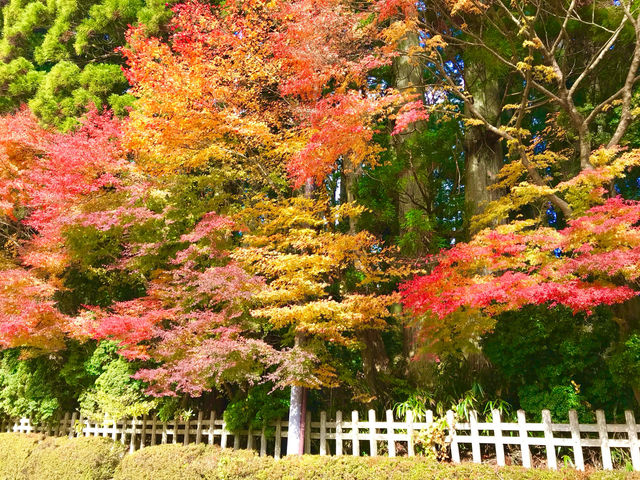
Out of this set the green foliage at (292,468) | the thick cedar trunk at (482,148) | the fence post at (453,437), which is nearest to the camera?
the green foliage at (292,468)

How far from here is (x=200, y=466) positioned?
6812mm

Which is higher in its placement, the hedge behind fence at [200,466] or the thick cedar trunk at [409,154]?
the thick cedar trunk at [409,154]

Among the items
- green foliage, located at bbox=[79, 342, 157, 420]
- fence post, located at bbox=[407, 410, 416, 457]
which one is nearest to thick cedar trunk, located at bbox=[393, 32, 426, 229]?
fence post, located at bbox=[407, 410, 416, 457]

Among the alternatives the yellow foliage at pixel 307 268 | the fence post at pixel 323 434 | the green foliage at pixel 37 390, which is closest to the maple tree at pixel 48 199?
the green foliage at pixel 37 390

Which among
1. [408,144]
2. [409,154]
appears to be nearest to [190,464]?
[409,154]

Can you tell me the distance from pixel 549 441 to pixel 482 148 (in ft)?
20.8

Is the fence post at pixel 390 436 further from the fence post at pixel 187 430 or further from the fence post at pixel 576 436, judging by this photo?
the fence post at pixel 187 430

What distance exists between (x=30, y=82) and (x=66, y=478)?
1329cm

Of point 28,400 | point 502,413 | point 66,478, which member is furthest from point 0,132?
point 502,413

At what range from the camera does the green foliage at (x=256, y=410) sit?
8.26m

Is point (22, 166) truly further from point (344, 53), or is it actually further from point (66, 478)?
point (344, 53)

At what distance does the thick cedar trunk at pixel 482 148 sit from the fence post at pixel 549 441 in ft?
14.4

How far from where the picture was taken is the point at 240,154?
8.99 m

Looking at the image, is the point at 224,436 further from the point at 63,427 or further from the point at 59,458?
the point at 63,427
